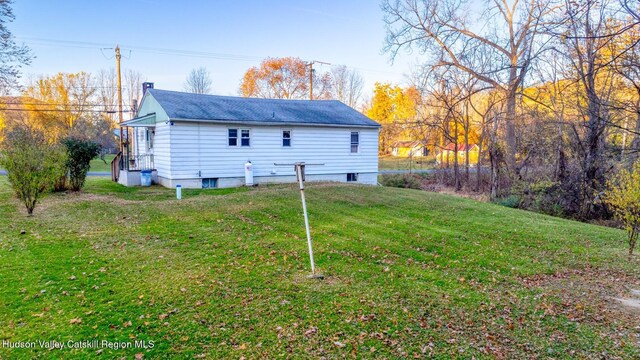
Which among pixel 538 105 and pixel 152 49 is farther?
pixel 152 49

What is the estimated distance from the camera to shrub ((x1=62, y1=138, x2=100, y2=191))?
1149 centimetres

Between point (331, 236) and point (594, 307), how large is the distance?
4.23m

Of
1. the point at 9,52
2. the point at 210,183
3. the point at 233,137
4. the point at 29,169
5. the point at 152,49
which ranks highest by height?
the point at 152,49

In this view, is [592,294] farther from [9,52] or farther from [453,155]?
[453,155]

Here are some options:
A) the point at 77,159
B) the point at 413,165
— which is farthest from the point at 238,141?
the point at 413,165

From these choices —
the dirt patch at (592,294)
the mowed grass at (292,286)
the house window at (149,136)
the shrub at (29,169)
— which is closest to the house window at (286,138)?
the house window at (149,136)

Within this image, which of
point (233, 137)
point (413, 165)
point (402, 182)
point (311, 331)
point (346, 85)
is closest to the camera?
point (311, 331)

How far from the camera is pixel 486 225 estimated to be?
347 inches

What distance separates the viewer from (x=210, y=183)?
14555 mm

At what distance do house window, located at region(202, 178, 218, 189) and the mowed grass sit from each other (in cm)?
547

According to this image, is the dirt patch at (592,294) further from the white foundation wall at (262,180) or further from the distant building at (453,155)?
the distant building at (453,155)

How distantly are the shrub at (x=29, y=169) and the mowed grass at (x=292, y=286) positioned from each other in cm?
50

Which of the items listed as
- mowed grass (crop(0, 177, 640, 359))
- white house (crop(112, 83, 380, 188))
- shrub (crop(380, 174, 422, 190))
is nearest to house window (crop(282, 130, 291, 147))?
white house (crop(112, 83, 380, 188))

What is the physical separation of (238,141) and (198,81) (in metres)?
34.6
